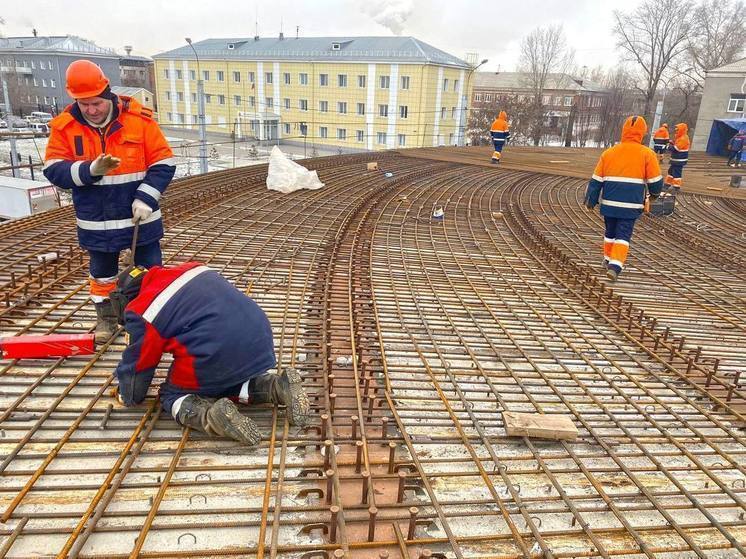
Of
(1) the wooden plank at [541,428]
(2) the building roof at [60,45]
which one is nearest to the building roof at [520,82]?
(2) the building roof at [60,45]

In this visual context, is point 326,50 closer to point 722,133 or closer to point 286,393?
point 722,133

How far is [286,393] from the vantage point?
7.97 ft

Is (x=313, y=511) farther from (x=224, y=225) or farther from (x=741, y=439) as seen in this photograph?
(x=224, y=225)

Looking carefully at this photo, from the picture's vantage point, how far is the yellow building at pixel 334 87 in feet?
94.6

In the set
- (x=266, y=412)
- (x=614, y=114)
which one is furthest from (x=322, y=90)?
(x=266, y=412)

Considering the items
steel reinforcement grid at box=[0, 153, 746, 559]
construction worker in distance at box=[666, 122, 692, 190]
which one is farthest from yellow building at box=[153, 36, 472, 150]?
steel reinforcement grid at box=[0, 153, 746, 559]

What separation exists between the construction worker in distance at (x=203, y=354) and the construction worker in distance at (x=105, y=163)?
0.65 m

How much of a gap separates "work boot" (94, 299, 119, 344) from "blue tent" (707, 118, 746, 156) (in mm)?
20690

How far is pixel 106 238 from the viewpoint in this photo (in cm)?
290

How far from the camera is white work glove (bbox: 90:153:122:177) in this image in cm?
258

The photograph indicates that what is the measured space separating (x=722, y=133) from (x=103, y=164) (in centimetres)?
2215

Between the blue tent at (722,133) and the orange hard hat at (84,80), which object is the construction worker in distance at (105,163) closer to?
the orange hard hat at (84,80)

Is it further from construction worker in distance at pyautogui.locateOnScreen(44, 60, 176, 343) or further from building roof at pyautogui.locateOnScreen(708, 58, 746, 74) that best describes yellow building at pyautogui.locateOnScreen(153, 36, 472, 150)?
construction worker in distance at pyautogui.locateOnScreen(44, 60, 176, 343)

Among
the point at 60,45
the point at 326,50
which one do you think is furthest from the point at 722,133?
the point at 60,45
